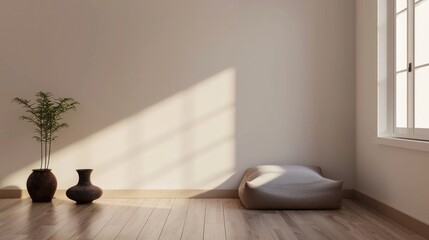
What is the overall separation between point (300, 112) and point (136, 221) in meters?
2.17

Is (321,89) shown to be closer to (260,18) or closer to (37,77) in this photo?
(260,18)

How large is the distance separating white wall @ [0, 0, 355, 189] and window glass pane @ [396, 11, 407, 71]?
1.05m

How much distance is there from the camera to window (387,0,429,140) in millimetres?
3934

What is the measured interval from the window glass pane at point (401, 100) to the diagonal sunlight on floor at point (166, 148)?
1.72 metres

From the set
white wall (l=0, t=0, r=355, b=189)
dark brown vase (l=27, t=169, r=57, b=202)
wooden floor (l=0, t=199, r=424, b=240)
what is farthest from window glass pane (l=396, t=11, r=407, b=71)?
dark brown vase (l=27, t=169, r=57, b=202)

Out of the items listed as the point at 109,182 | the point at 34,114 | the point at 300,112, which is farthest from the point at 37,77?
the point at 300,112

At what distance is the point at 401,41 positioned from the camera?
4.46 m

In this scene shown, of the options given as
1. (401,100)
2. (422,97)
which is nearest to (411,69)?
(422,97)

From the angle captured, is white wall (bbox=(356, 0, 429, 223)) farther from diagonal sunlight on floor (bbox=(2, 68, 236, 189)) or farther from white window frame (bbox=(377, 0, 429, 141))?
diagonal sunlight on floor (bbox=(2, 68, 236, 189))

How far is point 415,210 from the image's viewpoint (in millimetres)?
3891

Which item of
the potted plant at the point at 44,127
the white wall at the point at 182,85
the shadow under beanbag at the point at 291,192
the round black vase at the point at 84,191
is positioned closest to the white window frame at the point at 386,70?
the shadow under beanbag at the point at 291,192

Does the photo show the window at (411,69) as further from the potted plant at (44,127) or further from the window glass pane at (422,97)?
the potted plant at (44,127)

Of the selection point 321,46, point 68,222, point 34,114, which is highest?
point 321,46

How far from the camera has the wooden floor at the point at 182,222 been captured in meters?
3.74
